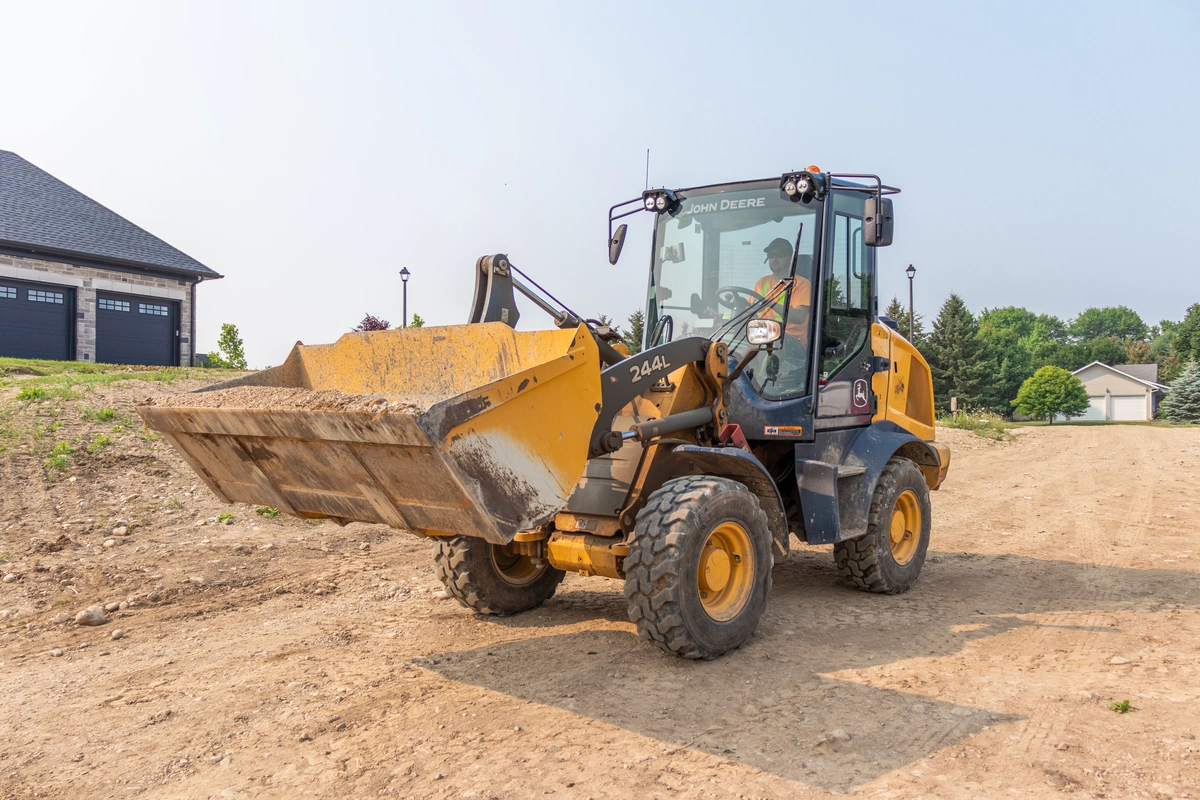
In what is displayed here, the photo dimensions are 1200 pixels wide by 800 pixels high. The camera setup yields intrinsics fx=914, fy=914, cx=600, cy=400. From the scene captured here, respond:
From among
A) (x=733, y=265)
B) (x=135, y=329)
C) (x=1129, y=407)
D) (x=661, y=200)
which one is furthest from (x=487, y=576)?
(x=1129, y=407)

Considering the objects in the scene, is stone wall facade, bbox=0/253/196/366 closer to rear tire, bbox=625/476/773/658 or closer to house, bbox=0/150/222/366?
house, bbox=0/150/222/366

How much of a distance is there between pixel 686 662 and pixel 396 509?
1800 mm

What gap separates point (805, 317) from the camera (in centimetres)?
622

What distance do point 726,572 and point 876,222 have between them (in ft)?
8.08

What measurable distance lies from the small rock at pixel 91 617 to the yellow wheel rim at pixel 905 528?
5.47m

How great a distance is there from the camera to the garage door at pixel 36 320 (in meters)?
20.7

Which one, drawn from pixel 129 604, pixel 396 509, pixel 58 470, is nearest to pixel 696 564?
pixel 396 509

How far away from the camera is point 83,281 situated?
21.9m

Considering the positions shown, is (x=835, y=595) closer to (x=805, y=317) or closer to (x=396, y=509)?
(x=805, y=317)

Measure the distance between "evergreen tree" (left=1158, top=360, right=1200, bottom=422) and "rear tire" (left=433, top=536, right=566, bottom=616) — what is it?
49.3 meters

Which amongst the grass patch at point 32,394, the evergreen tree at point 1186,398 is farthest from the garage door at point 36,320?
the evergreen tree at point 1186,398

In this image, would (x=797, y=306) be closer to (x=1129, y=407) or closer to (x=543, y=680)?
(x=543, y=680)

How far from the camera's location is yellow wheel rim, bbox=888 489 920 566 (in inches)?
271

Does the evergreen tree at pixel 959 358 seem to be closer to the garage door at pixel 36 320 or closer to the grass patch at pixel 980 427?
the grass patch at pixel 980 427
